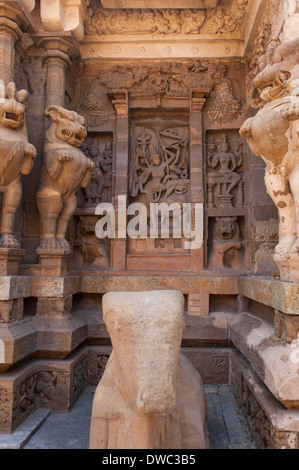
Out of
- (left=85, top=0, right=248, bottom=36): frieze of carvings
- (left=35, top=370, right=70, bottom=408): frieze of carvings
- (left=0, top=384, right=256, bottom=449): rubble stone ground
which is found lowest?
(left=0, top=384, right=256, bottom=449): rubble stone ground

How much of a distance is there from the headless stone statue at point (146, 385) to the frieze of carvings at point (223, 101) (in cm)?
389

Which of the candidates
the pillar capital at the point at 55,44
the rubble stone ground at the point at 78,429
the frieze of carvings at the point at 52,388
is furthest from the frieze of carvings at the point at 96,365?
the pillar capital at the point at 55,44

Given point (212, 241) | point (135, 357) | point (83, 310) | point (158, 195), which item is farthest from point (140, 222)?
point (135, 357)

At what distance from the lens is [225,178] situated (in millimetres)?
5348

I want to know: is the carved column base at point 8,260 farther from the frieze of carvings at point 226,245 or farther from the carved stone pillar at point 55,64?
the frieze of carvings at point 226,245

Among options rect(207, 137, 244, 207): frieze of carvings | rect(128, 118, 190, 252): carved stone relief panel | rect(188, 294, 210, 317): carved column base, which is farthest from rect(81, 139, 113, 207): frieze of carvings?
rect(188, 294, 210, 317): carved column base

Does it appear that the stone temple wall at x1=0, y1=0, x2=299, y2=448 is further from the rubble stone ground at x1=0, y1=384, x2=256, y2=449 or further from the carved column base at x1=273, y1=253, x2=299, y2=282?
the carved column base at x1=273, y1=253, x2=299, y2=282

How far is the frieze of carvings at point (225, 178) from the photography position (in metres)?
5.31

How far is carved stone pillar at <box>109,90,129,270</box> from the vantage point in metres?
5.23

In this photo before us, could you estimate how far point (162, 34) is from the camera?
5496mm

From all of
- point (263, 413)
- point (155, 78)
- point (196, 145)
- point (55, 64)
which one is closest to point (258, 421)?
point (263, 413)

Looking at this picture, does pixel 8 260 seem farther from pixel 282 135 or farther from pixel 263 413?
pixel 282 135

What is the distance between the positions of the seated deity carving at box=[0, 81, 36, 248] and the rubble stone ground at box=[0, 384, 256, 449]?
1983 mm

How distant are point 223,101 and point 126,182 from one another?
2035 mm
